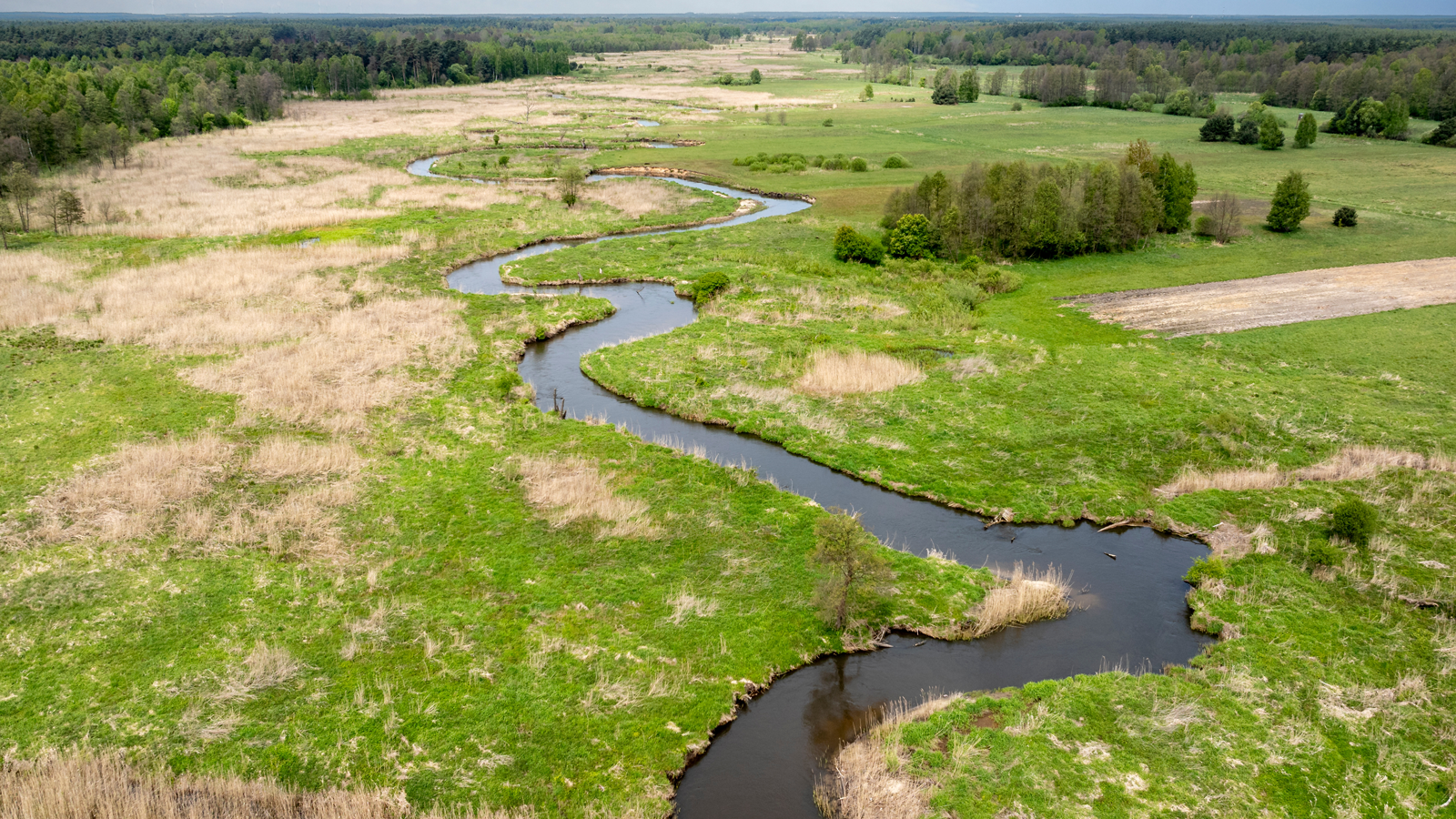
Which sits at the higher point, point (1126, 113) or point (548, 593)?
point (1126, 113)

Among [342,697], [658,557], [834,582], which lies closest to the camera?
[342,697]

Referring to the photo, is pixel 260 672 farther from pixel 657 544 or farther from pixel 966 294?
pixel 966 294

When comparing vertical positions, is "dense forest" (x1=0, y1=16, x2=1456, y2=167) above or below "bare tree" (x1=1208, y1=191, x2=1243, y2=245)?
above

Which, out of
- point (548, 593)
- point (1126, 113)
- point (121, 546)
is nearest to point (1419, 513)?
point (548, 593)

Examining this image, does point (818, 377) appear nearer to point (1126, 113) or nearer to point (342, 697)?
point (342, 697)

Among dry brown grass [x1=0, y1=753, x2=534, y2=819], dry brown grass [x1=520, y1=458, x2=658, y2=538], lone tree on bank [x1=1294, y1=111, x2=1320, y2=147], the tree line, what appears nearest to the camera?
dry brown grass [x1=0, y1=753, x2=534, y2=819]

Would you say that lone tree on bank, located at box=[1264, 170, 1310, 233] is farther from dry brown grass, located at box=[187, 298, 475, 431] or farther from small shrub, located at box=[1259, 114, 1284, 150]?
dry brown grass, located at box=[187, 298, 475, 431]

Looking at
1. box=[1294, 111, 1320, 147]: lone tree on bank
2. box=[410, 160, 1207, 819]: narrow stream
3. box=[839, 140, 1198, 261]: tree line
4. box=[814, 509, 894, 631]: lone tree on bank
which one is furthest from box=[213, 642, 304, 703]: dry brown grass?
box=[1294, 111, 1320, 147]: lone tree on bank
